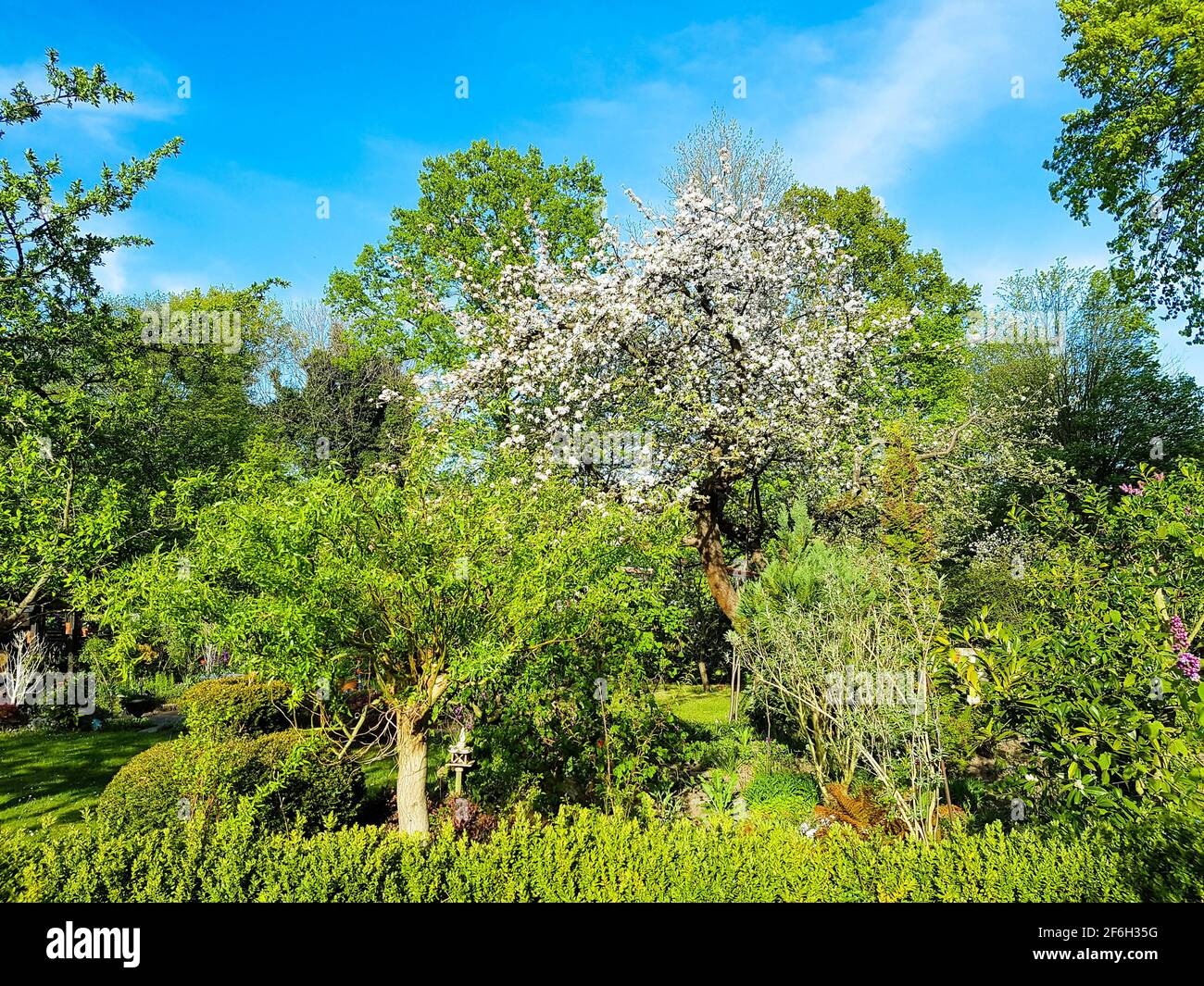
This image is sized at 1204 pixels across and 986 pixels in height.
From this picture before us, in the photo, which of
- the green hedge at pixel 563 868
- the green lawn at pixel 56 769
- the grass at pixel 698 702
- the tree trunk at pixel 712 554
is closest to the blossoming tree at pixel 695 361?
the tree trunk at pixel 712 554

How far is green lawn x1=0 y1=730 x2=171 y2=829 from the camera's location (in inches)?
353

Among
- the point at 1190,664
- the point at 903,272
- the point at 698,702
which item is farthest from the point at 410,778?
the point at 903,272

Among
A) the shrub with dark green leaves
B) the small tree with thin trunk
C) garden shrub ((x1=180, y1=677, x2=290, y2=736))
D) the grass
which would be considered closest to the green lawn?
garden shrub ((x1=180, y1=677, x2=290, y2=736))

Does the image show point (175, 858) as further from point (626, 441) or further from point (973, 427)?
point (973, 427)

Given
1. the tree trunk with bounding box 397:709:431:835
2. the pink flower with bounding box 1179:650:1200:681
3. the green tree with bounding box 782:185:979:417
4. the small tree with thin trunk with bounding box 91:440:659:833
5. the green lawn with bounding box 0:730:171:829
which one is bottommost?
the green lawn with bounding box 0:730:171:829

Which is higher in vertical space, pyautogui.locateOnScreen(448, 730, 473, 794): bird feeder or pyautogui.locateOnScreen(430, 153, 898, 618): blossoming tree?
pyautogui.locateOnScreen(430, 153, 898, 618): blossoming tree

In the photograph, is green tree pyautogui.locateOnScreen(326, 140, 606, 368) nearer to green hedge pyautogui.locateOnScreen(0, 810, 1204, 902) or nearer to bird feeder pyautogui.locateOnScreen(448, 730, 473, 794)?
bird feeder pyautogui.locateOnScreen(448, 730, 473, 794)

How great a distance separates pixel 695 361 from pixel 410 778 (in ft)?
24.9

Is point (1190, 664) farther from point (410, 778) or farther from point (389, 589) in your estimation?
point (410, 778)

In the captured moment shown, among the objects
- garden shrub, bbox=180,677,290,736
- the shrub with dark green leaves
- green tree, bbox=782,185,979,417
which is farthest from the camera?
green tree, bbox=782,185,979,417

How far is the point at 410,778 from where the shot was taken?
6.14 m

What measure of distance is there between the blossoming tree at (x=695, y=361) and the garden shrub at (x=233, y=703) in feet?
15.8

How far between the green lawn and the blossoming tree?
7.50 metres
